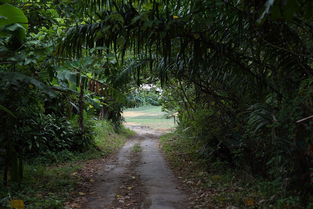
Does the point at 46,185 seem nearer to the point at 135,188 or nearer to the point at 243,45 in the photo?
the point at 135,188

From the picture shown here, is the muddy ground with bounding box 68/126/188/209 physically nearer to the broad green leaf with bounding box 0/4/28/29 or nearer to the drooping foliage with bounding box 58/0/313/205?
the drooping foliage with bounding box 58/0/313/205

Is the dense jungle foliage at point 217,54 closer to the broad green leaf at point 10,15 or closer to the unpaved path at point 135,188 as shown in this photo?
the broad green leaf at point 10,15

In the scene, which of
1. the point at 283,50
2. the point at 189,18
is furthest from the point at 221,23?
the point at 283,50

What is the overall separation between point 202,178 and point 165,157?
369cm

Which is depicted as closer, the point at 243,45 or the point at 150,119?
the point at 243,45

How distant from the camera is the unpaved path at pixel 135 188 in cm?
486

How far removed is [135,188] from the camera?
590cm

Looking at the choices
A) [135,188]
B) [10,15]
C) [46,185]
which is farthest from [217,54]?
[46,185]

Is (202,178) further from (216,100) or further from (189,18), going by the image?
(189,18)

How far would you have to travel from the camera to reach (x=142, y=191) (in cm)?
566

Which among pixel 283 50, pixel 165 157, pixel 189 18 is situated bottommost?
pixel 165 157

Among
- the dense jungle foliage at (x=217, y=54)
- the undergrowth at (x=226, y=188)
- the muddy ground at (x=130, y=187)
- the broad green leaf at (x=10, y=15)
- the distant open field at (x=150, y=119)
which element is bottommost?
the distant open field at (x=150, y=119)

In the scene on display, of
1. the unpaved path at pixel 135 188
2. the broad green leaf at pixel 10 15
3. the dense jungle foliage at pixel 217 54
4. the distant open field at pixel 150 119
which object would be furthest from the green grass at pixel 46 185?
the distant open field at pixel 150 119

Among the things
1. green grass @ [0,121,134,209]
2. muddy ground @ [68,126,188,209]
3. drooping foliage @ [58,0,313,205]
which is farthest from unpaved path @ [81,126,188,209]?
drooping foliage @ [58,0,313,205]
